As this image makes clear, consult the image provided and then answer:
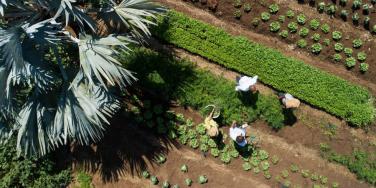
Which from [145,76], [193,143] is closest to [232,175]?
[193,143]

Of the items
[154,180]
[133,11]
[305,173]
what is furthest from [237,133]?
[133,11]

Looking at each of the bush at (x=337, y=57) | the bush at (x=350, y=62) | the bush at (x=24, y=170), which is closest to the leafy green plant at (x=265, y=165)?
the bush at (x=337, y=57)

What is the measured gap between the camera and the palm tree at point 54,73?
37.9 ft

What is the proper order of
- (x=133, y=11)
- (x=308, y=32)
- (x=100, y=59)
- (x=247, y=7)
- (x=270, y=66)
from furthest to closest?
1. (x=308, y=32)
2. (x=247, y=7)
3. (x=270, y=66)
4. (x=133, y=11)
5. (x=100, y=59)

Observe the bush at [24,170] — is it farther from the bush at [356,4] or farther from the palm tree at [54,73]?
the bush at [356,4]

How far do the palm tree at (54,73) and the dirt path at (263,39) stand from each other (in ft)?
12.6

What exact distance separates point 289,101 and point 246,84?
1475 millimetres

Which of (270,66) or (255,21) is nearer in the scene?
(270,66)

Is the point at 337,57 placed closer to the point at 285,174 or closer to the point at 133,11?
the point at 285,174

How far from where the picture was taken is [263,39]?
1628cm

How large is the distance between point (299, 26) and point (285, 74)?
5.57ft

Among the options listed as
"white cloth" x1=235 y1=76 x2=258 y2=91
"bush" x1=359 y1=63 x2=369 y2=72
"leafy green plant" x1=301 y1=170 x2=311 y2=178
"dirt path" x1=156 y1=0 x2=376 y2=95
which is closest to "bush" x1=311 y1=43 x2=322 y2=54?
"dirt path" x1=156 y1=0 x2=376 y2=95

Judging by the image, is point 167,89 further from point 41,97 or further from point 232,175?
point 41,97

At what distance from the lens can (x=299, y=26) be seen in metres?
16.3
